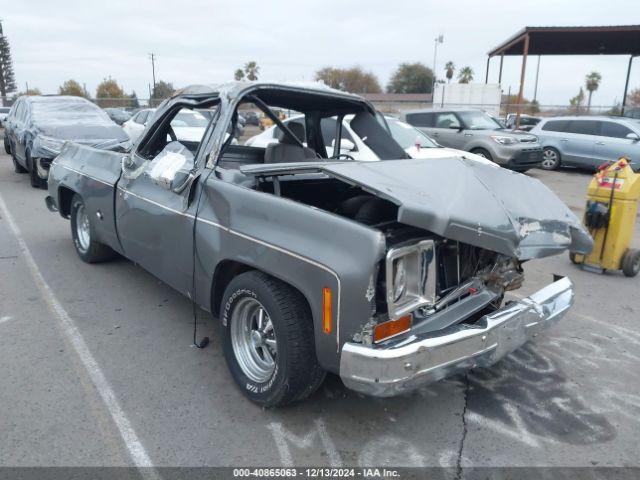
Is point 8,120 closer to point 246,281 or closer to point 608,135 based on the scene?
point 246,281

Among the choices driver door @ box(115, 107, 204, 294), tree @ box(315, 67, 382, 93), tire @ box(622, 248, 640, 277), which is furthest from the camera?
tree @ box(315, 67, 382, 93)

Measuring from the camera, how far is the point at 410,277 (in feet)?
9.19

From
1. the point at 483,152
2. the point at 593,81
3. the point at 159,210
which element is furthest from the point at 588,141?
the point at 593,81

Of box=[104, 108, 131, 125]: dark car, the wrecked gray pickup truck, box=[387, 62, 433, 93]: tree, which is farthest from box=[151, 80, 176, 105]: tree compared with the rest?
box=[387, 62, 433, 93]: tree

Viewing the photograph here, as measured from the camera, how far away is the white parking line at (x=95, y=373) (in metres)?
2.83

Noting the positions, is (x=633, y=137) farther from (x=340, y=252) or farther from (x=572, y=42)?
(x=340, y=252)

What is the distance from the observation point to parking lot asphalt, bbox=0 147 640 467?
285cm

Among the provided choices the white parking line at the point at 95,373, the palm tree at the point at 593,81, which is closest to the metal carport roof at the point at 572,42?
the white parking line at the point at 95,373

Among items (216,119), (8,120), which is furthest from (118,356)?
(8,120)

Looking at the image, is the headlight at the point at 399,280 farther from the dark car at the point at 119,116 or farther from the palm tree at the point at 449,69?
the palm tree at the point at 449,69

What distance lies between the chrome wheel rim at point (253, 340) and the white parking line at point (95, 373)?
752 millimetres

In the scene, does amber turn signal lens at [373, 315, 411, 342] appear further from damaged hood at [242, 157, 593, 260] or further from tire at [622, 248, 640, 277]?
tire at [622, 248, 640, 277]

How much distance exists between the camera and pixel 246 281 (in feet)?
10.2

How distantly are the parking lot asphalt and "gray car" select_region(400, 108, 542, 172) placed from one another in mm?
8977
